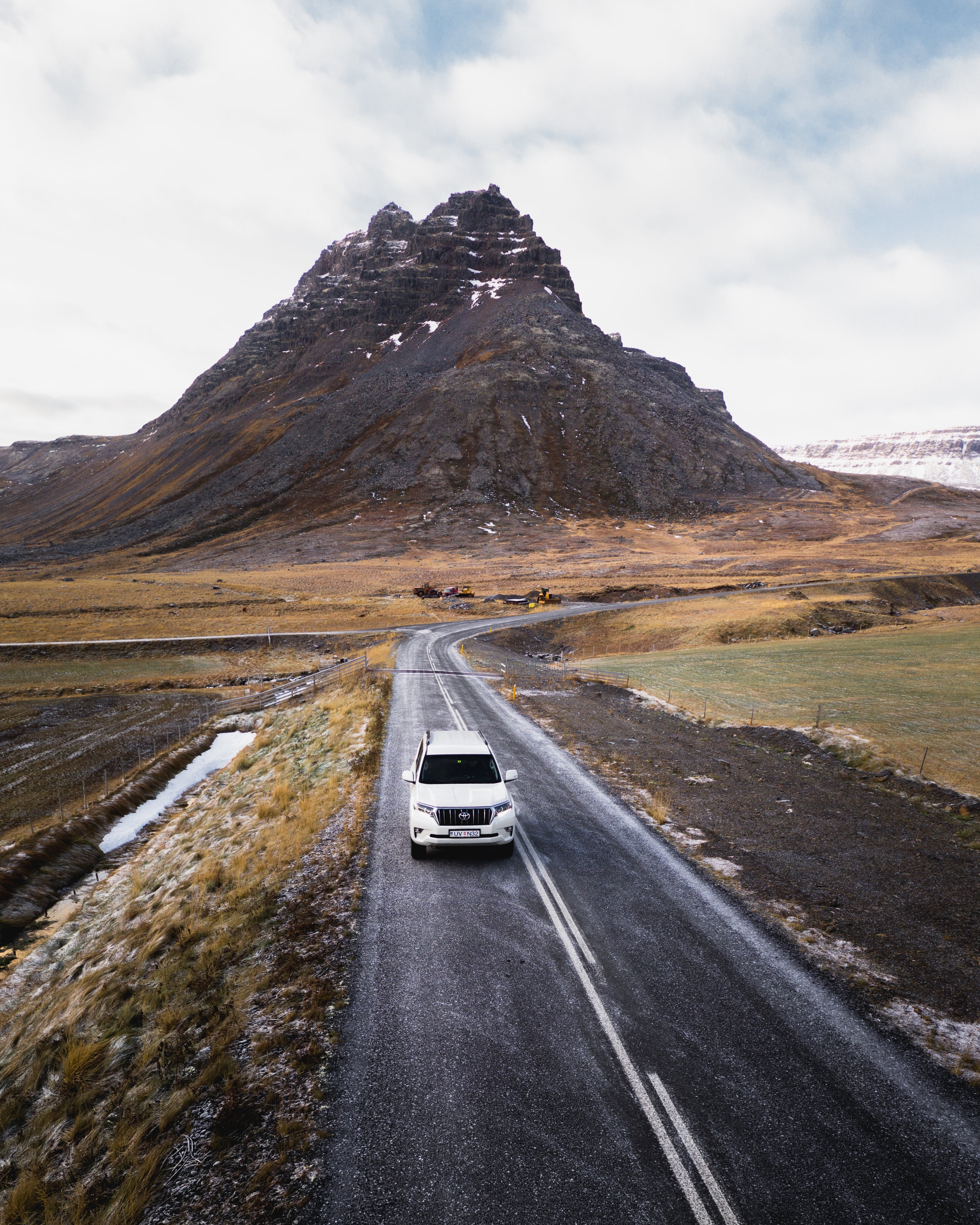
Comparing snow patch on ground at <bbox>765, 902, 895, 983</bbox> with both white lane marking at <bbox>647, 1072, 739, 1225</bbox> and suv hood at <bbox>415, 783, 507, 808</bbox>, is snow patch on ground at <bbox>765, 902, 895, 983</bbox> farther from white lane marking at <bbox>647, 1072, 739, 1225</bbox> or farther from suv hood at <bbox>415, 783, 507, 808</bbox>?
suv hood at <bbox>415, 783, 507, 808</bbox>

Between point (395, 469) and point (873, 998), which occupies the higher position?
point (395, 469)

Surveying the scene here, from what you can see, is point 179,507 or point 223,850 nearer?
point 223,850

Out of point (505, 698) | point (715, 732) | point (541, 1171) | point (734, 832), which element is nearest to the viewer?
point (541, 1171)

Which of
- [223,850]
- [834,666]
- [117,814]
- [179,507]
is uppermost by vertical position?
[179,507]

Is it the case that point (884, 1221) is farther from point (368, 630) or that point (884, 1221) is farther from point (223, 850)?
point (368, 630)

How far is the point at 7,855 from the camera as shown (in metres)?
15.9

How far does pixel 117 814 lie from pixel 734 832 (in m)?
19.4

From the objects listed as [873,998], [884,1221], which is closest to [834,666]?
[873,998]

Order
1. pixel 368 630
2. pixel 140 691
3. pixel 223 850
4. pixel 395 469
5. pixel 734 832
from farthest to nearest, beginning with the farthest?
pixel 395 469
pixel 368 630
pixel 140 691
pixel 223 850
pixel 734 832

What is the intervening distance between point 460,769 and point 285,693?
25915 millimetres

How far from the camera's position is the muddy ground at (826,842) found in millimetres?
7801

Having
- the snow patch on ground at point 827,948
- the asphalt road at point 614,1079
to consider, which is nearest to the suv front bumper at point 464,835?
the asphalt road at point 614,1079

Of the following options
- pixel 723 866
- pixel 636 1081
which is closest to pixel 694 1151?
pixel 636 1081

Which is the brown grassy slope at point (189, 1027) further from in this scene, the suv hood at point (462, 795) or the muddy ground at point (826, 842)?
the muddy ground at point (826, 842)
